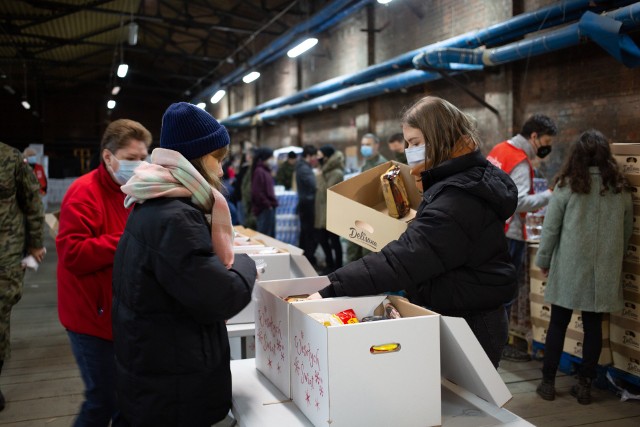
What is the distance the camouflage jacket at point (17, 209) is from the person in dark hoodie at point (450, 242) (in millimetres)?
2322

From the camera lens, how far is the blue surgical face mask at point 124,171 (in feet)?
7.86

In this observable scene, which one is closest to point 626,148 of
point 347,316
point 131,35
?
point 347,316

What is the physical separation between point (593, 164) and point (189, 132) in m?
2.74

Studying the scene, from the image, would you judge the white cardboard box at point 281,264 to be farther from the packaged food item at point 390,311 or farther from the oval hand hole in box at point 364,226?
the packaged food item at point 390,311

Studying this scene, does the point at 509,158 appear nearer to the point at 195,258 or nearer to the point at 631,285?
the point at 631,285

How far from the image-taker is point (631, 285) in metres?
3.56

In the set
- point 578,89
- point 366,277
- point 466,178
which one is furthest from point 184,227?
point 578,89

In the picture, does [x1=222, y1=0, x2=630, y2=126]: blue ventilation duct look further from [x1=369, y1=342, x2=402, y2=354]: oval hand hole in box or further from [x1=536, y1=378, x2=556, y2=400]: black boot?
[x1=369, y1=342, x2=402, y2=354]: oval hand hole in box

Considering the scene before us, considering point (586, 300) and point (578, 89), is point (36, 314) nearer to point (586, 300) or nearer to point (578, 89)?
point (586, 300)

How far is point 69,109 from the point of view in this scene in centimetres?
2628

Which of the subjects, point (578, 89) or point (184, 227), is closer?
point (184, 227)

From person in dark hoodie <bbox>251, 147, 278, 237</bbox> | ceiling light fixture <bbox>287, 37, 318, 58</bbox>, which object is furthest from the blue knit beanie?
ceiling light fixture <bbox>287, 37, 318, 58</bbox>

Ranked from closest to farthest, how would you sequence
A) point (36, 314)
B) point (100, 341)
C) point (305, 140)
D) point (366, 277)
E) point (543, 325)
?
1. point (366, 277)
2. point (100, 341)
3. point (543, 325)
4. point (36, 314)
5. point (305, 140)

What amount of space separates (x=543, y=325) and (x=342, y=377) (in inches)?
129
